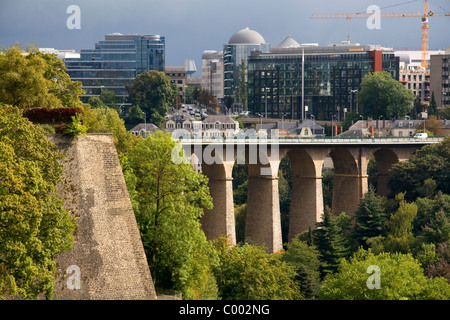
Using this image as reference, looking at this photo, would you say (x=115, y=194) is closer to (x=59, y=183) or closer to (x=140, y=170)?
(x=59, y=183)

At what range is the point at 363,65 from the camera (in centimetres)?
19512

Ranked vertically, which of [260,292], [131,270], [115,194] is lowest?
[260,292]

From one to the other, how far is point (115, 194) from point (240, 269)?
734 inches

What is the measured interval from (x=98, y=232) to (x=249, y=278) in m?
19.2

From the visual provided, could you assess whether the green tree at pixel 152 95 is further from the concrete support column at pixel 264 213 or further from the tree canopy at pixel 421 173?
the concrete support column at pixel 264 213

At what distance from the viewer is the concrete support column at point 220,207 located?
3632 inches

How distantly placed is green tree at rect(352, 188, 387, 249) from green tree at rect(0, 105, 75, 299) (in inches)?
2090

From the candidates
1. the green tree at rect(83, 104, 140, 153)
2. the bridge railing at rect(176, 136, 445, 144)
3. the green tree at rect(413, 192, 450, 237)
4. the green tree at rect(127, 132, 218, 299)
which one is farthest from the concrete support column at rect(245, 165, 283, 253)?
the green tree at rect(127, 132, 218, 299)

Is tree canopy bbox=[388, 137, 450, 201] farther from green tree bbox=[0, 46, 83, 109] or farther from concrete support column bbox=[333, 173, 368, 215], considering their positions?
green tree bbox=[0, 46, 83, 109]

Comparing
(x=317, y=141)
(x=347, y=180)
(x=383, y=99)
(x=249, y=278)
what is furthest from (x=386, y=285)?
(x=383, y=99)

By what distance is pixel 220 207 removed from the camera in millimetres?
92750

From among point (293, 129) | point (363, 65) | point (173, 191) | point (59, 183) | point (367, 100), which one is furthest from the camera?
point (363, 65)

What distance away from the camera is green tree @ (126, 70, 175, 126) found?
6058 inches

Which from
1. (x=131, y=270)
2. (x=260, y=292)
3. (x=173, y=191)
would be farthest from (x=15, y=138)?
(x=260, y=292)
